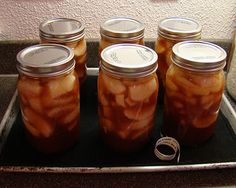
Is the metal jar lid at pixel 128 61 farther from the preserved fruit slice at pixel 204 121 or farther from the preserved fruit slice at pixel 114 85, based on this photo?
the preserved fruit slice at pixel 204 121

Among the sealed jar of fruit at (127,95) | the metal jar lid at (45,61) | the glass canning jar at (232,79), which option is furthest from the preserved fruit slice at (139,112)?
the glass canning jar at (232,79)

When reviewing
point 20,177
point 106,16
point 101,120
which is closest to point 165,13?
point 106,16

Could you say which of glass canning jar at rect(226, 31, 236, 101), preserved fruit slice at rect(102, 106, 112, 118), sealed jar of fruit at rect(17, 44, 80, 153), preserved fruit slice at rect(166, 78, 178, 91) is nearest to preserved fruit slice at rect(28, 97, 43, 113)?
sealed jar of fruit at rect(17, 44, 80, 153)

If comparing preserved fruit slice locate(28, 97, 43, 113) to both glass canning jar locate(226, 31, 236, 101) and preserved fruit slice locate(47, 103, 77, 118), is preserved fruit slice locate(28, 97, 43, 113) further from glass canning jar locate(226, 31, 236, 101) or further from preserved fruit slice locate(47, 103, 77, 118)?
glass canning jar locate(226, 31, 236, 101)

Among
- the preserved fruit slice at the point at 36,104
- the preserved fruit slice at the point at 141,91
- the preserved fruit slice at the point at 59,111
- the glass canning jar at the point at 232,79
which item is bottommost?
the glass canning jar at the point at 232,79

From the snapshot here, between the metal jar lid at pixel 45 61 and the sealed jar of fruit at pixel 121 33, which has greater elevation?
the metal jar lid at pixel 45 61

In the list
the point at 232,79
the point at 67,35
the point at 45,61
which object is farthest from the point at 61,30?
the point at 232,79

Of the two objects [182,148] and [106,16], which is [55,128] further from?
[106,16]
